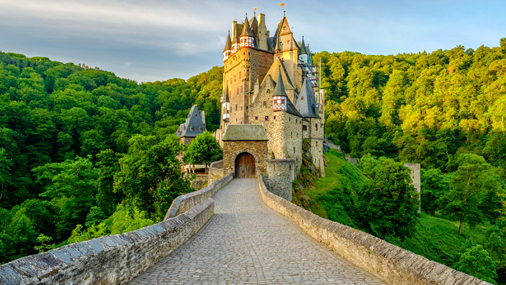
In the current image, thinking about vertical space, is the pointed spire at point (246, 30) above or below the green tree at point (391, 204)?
above

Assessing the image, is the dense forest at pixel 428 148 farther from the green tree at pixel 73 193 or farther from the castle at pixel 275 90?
the green tree at pixel 73 193

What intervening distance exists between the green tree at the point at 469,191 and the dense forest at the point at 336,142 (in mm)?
130

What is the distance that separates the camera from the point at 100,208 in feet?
94.2

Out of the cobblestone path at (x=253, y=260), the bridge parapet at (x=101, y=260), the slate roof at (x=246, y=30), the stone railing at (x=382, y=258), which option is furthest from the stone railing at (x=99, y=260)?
the slate roof at (x=246, y=30)

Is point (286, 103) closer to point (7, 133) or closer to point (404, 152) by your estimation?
point (404, 152)

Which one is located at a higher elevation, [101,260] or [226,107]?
[226,107]

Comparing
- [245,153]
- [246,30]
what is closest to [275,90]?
[245,153]

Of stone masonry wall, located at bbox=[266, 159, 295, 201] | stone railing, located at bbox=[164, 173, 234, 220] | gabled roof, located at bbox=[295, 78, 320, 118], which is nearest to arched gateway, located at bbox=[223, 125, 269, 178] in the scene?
stone masonry wall, located at bbox=[266, 159, 295, 201]

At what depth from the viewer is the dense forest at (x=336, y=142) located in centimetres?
2498

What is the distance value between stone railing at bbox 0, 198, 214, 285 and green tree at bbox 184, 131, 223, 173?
30.5 metres

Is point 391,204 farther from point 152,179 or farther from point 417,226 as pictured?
point 152,179

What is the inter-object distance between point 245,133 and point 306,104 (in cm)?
1567

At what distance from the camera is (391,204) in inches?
995

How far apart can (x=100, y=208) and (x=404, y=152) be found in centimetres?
4907
